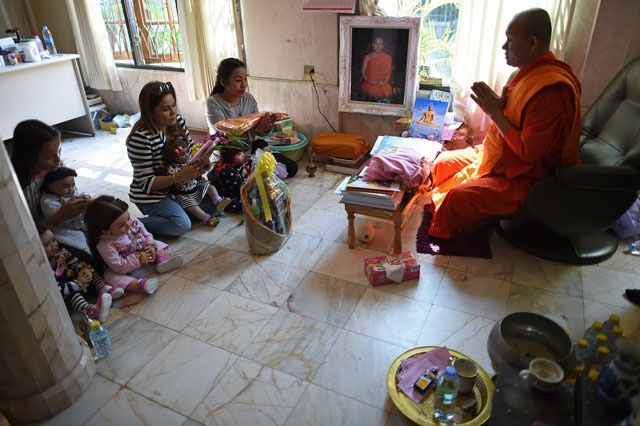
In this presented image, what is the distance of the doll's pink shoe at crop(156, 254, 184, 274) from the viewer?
2.48m

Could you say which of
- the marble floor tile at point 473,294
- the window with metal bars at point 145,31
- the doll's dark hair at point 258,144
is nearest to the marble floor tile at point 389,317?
the marble floor tile at point 473,294

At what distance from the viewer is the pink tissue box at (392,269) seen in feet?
7.56

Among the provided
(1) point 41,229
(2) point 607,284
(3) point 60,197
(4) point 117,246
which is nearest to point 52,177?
(3) point 60,197

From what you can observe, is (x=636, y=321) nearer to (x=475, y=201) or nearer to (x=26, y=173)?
(x=475, y=201)

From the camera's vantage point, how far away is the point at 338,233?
112 inches

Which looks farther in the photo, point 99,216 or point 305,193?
point 305,193

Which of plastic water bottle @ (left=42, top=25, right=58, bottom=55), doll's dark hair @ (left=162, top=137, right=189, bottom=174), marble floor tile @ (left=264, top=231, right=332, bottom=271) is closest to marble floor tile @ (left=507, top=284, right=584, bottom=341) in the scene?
marble floor tile @ (left=264, top=231, right=332, bottom=271)

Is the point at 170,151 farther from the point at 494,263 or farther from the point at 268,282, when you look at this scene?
the point at 494,263

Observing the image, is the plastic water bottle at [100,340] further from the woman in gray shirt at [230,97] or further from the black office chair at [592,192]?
the black office chair at [592,192]

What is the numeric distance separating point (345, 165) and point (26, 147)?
2.24m

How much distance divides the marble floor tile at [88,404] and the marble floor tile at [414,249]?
1.67 meters

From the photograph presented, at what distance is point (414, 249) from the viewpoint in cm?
265

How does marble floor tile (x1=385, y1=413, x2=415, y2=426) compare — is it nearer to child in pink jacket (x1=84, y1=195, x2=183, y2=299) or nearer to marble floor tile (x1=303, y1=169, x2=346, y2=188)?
child in pink jacket (x1=84, y1=195, x2=183, y2=299)

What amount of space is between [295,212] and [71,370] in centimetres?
172
